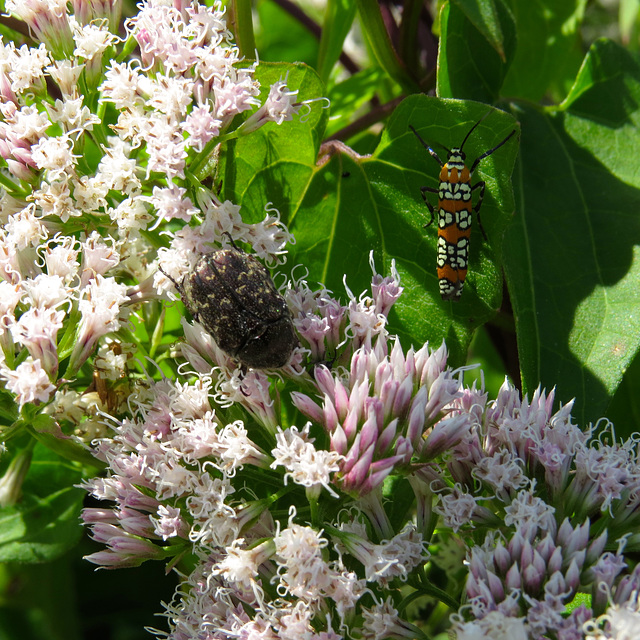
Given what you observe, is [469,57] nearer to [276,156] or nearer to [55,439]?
[276,156]

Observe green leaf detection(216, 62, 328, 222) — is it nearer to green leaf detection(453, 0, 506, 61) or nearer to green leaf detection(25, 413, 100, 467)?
green leaf detection(453, 0, 506, 61)

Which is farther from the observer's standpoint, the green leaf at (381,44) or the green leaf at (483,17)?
the green leaf at (381,44)

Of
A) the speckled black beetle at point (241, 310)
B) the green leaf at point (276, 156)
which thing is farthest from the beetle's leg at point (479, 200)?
the speckled black beetle at point (241, 310)

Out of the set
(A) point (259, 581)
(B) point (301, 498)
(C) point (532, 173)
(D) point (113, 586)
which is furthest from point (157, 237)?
(D) point (113, 586)

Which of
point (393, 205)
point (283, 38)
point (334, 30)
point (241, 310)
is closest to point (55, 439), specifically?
point (241, 310)

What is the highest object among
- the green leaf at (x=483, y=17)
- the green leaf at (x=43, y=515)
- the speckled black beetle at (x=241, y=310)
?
the green leaf at (x=483, y=17)

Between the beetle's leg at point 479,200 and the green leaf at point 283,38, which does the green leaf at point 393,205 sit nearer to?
the beetle's leg at point 479,200

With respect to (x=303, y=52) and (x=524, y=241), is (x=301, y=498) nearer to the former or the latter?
(x=524, y=241)
